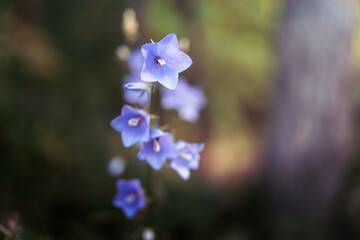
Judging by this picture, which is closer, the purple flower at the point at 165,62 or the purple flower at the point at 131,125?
the purple flower at the point at 165,62

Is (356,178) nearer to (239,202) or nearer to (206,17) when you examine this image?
(239,202)

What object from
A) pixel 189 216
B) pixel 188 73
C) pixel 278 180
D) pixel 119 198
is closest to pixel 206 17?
pixel 188 73

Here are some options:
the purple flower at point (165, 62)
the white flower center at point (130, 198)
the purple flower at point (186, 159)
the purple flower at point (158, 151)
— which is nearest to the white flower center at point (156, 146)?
the purple flower at point (158, 151)

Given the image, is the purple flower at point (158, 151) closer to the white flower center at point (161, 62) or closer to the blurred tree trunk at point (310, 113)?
the white flower center at point (161, 62)

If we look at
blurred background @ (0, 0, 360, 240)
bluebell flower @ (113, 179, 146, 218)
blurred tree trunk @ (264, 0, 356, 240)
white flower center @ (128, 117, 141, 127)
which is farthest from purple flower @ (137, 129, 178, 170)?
blurred tree trunk @ (264, 0, 356, 240)

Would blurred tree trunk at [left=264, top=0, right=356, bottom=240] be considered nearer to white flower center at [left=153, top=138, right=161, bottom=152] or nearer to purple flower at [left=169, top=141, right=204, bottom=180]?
purple flower at [left=169, top=141, right=204, bottom=180]

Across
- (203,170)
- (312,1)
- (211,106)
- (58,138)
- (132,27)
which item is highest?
(211,106)

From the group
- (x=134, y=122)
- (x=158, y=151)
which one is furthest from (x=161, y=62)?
(x=158, y=151)
